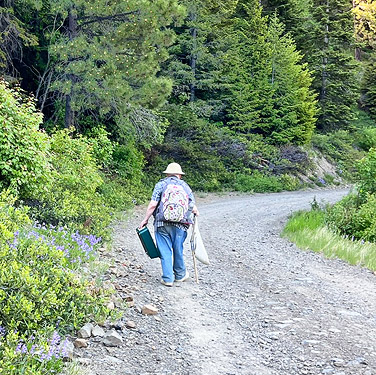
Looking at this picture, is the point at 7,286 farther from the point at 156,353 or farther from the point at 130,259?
the point at 130,259

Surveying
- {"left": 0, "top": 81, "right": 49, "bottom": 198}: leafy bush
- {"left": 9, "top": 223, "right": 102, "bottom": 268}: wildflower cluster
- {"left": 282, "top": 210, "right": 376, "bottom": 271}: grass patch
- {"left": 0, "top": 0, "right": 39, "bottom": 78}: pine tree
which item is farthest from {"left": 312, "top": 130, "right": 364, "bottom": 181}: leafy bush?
{"left": 9, "top": 223, "right": 102, "bottom": 268}: wildflower cluster

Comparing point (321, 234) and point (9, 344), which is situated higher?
point (9, 344)

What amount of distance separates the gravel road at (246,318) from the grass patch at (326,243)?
1.11 feet

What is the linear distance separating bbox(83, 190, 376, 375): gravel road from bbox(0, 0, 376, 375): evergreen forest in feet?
2.01

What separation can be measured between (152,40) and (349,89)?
25.8 metres

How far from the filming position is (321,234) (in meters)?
10.8

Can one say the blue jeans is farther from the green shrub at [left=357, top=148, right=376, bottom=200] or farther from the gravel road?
the green shrub at [left=357, top=148, right=376, bottom=200]

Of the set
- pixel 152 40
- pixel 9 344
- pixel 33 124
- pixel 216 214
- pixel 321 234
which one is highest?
pixel 152 40

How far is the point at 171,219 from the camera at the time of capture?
6.34m

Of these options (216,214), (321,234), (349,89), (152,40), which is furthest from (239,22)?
(321,234)

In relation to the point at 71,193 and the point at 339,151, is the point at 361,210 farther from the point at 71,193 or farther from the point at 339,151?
the point at 339,151

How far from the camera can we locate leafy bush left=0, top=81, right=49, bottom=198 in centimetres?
718

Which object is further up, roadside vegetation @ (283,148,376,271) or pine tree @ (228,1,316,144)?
pine tree @ (228,1,316,144)

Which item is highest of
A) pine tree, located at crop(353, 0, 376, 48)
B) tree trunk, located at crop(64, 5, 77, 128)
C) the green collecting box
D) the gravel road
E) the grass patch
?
pine tree, located at crop(353, 0, 376, 48)
